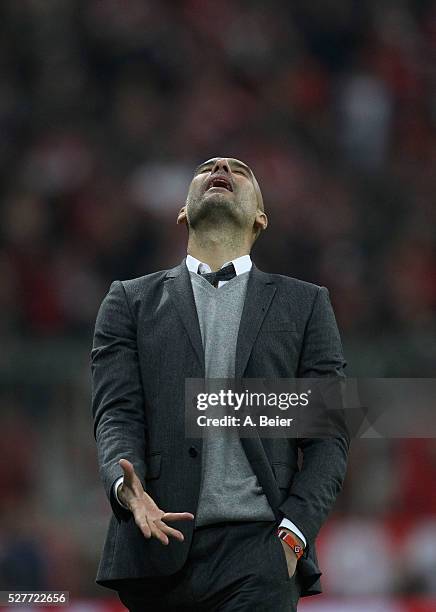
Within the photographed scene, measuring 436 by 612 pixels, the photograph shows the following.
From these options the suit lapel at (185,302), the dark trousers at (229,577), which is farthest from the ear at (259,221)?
the dark trousers at (229,577)

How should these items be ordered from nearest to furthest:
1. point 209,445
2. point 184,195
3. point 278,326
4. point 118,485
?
point 118,485 → point 209,445 → point 278,326 → point 184,195

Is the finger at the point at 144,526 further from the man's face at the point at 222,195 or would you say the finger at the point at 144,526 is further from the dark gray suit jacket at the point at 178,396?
the man's face at the point at 222,195

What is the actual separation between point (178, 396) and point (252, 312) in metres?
0.27

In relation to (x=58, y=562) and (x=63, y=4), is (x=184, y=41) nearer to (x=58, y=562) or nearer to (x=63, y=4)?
(x=63, y=4)

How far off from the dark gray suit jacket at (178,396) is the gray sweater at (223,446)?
0.08 feet

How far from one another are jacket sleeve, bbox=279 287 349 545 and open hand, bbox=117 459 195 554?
0.27 m

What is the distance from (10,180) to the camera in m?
8.48

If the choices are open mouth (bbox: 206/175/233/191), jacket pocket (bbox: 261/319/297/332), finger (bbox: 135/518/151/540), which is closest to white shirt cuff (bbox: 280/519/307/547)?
finger (bbox: 135/518/151/540)

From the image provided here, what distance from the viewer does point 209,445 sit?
3041mm

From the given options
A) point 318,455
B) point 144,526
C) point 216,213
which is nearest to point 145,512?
point 144,526

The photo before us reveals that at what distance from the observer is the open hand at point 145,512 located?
110 inches

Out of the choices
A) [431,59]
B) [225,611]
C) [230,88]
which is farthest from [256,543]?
[431,59]

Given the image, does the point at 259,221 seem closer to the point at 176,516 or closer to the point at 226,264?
the point at 226,264

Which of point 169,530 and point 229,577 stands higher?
point 169,530
